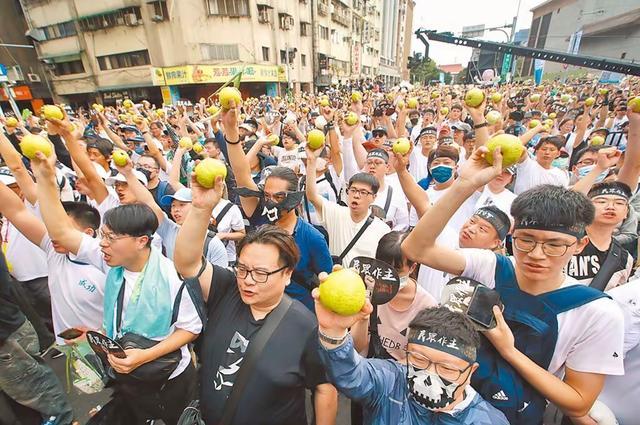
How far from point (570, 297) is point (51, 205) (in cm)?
299

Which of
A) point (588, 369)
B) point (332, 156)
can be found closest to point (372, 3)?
point (332, 156)

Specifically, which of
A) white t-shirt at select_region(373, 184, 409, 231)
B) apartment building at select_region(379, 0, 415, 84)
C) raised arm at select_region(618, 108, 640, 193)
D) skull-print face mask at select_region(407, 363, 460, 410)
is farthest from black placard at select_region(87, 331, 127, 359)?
apartment building at select_region(379, 0, 415, 84)

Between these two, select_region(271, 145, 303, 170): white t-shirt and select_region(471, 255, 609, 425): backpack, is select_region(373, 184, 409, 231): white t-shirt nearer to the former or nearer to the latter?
select_region(271, 145, 303, 170): white t-shirt

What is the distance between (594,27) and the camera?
40656mm

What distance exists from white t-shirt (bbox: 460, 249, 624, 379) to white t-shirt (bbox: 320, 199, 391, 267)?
151 cm

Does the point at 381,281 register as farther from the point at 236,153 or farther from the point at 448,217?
the point at 236,153

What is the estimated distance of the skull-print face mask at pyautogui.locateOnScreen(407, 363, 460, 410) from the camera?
1284 mm

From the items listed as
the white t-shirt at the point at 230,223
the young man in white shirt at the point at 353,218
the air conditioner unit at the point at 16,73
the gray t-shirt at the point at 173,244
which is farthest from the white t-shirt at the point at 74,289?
the air conditioner unit at the point at 16,73

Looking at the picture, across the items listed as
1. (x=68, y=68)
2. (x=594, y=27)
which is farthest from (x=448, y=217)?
(x=594, y=27)

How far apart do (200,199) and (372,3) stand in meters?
68.0

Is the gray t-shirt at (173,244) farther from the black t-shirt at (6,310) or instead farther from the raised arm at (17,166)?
the black t-shirt at (6,310)

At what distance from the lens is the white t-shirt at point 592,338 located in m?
1.34

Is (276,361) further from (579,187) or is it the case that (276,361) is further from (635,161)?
(635,161)

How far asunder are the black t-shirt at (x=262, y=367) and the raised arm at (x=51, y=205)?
1237mm
